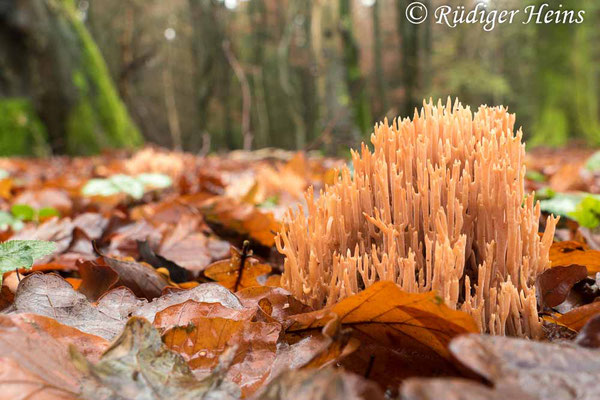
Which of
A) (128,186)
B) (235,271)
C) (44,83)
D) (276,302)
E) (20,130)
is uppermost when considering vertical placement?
(276,302)

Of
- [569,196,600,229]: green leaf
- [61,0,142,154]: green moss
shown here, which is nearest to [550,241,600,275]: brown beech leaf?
[569,196,600,229]: green leaf


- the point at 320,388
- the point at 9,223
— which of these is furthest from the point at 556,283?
the point at 9,223

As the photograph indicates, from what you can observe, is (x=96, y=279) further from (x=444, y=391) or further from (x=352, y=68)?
(x=352, y=68)

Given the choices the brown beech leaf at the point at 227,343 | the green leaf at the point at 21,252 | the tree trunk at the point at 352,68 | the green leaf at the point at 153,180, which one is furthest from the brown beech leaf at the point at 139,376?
the tree trunk at the point at 352,68

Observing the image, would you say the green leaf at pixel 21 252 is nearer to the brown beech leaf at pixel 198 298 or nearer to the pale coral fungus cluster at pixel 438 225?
the brown beech leaf at pixel 198 298

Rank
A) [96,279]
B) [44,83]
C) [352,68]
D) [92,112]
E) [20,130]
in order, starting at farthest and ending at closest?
[92,112], [44,83], [20,130], [352,68], [96,279]

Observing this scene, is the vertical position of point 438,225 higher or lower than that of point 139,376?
higher

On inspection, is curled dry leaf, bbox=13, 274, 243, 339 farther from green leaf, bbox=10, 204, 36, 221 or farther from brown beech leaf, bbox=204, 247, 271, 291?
green leaf, bbox=10, 204, 36, 221
